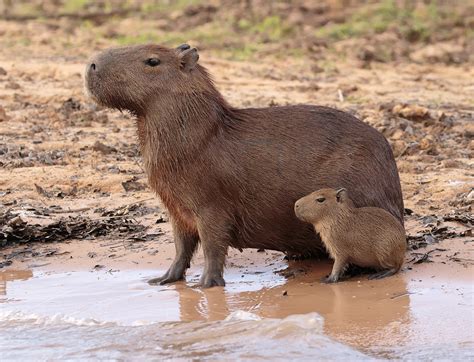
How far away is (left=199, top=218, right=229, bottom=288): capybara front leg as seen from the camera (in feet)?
22.3

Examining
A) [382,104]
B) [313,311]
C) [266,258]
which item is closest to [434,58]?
[382,104]

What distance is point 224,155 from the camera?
6824 mm

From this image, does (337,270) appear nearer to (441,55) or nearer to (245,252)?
(245,252)

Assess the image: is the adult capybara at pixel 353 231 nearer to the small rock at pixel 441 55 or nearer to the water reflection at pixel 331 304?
the water reflection at pixel 331 304

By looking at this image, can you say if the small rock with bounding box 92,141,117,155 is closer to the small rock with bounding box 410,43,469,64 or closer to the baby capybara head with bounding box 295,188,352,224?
the baby capybara head with bounding box 295,188,352,224

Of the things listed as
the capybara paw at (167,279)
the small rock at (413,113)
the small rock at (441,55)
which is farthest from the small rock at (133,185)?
the small rock at (441,55)

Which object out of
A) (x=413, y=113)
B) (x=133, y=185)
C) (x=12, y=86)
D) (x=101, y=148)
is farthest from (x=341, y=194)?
(x=12, y=86)

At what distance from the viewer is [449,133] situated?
1073 cm

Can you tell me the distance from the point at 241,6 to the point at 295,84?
3.97m

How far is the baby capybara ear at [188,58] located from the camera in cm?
686

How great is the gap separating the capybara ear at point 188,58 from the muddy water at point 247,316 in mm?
1352

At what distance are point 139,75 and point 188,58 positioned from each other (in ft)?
1.06

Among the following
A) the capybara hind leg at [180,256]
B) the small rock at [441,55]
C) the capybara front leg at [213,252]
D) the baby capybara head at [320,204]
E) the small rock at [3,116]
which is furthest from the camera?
the small rock at [441,55]

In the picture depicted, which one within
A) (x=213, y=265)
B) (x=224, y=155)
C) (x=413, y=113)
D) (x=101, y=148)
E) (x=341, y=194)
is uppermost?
(x=224, y=155)
